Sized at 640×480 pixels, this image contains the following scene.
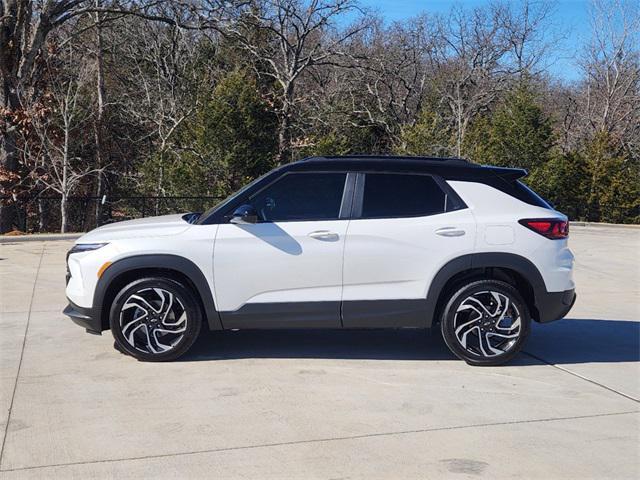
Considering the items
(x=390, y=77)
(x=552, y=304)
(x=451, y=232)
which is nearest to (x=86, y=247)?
(x=451, y=232)

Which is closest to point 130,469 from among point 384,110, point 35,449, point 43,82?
point 35,449

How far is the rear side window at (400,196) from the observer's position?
6035mm

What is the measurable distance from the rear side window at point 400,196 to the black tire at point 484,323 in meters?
0.76

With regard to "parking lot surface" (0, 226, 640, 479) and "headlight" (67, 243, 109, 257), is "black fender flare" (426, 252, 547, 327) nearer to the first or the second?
"parking lot surface" (0, 226, 640, 479)

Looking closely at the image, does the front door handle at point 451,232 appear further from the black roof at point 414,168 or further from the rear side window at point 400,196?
the black roof at point 414,168

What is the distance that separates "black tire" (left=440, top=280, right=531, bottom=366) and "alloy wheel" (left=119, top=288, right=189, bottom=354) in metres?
2.29

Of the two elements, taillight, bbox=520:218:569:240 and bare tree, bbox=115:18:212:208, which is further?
bare tree, bbox=115:18:212:208

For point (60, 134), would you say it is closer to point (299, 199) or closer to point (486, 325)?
point (299, 199)

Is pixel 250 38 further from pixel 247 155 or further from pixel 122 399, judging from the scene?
pixel 122 399

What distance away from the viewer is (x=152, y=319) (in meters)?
5.95

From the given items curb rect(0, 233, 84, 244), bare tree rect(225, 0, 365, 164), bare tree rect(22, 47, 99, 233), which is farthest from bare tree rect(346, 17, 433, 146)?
curb rect(0, 233, 84, 244)

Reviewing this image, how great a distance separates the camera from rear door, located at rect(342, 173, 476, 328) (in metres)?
5.91

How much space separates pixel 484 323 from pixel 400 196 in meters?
1.32

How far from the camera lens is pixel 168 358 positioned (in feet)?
19.7
